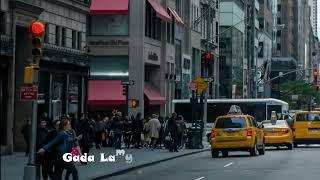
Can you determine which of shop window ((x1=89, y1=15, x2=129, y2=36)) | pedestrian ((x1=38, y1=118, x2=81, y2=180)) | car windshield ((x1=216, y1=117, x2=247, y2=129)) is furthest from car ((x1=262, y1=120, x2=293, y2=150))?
pedestrian ((x1=38, y1=118, x2=81, y2=180))

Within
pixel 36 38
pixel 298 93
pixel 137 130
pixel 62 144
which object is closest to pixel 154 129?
pixel 137 130

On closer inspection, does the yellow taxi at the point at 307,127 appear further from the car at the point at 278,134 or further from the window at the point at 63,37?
the window at the point at 63,37

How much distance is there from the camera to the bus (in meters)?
62.0

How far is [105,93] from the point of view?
54156 millimetres

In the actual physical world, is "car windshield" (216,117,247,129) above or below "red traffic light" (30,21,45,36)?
below

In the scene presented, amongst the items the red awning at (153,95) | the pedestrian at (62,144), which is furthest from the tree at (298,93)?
the pedestrian at (62,144)

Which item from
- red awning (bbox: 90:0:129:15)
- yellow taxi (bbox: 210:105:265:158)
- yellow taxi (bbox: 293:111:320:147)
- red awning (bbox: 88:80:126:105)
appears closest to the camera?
yellow taxi (bbox: 210:105:265:158)

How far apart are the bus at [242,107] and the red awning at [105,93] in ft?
29.2

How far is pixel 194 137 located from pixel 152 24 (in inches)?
808

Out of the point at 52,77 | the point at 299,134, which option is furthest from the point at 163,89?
the point at 52,77

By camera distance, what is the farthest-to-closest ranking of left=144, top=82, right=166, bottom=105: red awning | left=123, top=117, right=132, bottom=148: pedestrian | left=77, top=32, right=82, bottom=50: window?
left=144, top=82, right=166, bottom=105: red awning < left=77, top=32, right=82, bottom=50: window < left=123, top=117, right=132, bottom=148: pedestrian

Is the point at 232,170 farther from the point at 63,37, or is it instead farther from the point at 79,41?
the point at 79,41

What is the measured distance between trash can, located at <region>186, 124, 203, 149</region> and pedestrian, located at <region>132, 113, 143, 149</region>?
8.38 ft

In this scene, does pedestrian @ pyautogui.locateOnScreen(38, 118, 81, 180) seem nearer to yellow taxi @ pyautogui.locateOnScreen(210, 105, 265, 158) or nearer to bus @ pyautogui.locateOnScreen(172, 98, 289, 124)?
yellow taxi @ pyautogui.locateOnScreen(210, 105, 265, 158)
